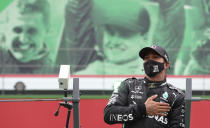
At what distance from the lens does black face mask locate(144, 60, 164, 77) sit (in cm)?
336

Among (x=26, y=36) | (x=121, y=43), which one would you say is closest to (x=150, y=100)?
(x=121, y=43)

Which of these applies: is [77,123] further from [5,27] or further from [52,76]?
[5,27]

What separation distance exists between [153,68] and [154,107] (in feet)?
1.03

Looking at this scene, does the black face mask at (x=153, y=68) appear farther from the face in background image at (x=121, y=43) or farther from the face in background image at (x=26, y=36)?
the face in background image at (x=26, y=36)

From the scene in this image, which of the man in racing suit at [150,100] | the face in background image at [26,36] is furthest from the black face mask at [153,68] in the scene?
the face in background image at [26,36]

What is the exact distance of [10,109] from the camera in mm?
6605

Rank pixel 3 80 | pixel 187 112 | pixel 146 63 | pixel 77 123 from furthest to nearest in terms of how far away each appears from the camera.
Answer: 1. pixel 3 80
2. pixel 77 123
3. pixel 187 112
4. pixel 146 63

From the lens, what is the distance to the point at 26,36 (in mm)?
15797

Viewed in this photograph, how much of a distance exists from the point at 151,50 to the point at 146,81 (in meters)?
0.26

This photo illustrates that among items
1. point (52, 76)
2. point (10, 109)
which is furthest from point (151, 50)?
point (52, 76)

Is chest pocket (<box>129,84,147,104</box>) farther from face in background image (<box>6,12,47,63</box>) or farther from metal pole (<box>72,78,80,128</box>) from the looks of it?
face in background image (<box>6,12,47,63</box>)

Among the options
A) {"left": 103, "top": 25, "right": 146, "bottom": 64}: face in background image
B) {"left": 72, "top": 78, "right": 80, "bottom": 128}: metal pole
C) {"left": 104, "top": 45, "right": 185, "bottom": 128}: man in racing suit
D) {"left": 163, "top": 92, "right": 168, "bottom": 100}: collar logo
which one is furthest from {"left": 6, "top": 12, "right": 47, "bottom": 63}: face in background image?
{"left": 163, "top": 92, "right": 168, "bottom": 100}: collar logo

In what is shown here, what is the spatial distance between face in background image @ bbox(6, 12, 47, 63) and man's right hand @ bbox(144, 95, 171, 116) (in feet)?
42.3

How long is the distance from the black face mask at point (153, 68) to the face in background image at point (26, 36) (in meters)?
12.8
